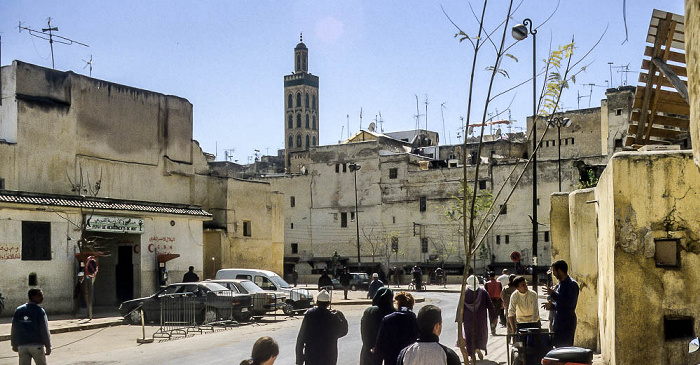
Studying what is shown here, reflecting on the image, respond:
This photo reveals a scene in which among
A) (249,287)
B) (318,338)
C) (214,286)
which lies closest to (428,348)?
(318,338)

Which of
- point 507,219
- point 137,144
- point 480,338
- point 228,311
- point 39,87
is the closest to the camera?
point 480,338

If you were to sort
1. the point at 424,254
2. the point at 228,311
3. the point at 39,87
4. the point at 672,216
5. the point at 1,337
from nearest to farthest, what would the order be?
the point at 672,216
the point at 1,337
the point at 228,311
the point at 39,87
the point at 424,254

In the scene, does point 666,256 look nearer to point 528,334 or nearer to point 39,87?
point 528,334

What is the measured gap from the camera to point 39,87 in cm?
3309

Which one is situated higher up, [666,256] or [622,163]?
[622,163]

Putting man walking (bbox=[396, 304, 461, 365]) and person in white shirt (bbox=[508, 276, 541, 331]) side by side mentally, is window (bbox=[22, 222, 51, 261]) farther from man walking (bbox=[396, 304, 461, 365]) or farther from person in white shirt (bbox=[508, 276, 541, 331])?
man walking (bbox=[396, 304, 461, 365])

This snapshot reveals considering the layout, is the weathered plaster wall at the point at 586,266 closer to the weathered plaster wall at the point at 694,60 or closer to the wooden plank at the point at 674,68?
the wooden plank at the point at 674,68

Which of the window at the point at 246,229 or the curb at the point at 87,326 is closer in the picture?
the curb at the point at 87,326

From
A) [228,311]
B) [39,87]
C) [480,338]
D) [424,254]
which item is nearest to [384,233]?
[424,254]

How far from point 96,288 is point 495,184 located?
38.8m

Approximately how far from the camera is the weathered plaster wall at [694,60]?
4723mm

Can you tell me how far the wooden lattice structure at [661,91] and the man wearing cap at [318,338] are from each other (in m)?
6.12

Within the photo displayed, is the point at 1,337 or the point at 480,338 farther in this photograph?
the point at 1,337

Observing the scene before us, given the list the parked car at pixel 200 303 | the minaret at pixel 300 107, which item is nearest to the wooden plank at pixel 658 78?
the parked car at pixel 200 303
